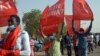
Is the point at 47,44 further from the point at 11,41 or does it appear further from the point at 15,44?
the point at 11,41

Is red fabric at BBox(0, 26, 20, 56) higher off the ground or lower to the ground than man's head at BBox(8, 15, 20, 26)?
lower

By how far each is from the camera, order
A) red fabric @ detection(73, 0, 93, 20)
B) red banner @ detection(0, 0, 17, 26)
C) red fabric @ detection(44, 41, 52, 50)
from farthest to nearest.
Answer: red fabric @ detection(73, 0, 93, 20), red fabric @ detection(44, 41, 52, 50), red banner @ detection(0, 0, 17, 26)

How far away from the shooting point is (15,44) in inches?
267

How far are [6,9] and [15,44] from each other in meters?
3.82

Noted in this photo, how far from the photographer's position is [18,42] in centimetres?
680

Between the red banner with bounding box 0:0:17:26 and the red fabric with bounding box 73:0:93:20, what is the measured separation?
6.03 meters

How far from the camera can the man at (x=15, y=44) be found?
6.67 meters

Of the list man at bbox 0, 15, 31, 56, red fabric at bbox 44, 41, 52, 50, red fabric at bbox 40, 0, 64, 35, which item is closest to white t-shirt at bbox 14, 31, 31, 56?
man at bbox 0, 15, 31, 56

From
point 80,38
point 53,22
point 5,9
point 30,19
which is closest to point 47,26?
point 53,22

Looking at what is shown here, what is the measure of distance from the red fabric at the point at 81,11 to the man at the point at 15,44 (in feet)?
31.0

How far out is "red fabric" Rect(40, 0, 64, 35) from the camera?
15.5 metres

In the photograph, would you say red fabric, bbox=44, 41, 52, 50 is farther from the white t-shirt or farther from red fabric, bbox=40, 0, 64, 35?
the white t-shirt

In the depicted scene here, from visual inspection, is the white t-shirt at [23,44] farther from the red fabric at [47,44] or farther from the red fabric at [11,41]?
the red fabric at [47,44]

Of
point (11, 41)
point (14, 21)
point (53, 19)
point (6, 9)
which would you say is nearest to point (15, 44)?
point (11, 41)
